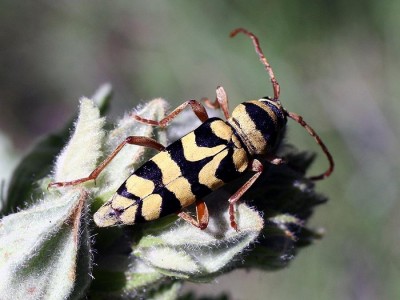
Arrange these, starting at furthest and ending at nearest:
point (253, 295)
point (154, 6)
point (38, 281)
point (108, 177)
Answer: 1. point (154, 6)
2. point (253, 295)
3. point (108, 177)
4. point (38, 281)

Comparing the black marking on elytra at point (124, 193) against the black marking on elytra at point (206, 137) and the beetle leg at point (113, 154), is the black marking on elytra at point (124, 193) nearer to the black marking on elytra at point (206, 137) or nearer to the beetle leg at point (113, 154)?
the beetle leg at point (113, 154)

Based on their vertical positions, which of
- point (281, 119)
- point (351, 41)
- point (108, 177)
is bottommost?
point (108, 177)

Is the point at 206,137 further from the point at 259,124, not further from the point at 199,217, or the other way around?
the point at 199,217

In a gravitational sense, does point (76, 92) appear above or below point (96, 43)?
below

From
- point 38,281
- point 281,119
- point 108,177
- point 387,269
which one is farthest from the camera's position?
point 387,269

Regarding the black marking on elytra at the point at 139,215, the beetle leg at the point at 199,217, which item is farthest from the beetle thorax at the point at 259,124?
the black marking on elytra at the point at 139,215

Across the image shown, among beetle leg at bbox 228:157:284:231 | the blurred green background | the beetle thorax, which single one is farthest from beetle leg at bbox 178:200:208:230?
the blurred green background

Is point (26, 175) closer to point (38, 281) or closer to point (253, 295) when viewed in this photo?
point (38, 281)

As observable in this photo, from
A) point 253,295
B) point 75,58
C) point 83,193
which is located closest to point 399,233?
point 253,295
